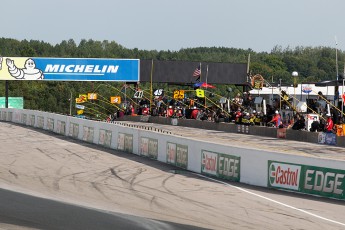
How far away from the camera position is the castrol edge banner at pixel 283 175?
1836 centimetres

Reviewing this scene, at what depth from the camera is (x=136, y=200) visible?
52.9 ft

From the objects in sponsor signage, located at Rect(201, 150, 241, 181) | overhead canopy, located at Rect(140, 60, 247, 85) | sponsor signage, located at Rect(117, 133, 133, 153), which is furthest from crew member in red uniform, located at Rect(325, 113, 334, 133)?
overhead canopy, located at Rect(140, 60, 247, 85)

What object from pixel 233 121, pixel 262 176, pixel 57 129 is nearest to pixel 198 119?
pixel 233 121

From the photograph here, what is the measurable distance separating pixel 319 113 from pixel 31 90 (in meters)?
118

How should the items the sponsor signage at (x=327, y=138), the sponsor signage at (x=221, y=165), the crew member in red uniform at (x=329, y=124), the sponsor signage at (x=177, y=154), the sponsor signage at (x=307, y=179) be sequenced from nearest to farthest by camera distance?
1. the sponsor signage at (x=307, y=179)
2. the sponsor signage at (x=221, y=165)
3. the sponsor signage at (x=177, y=154)
4. the crew member in red uniform at (x=329, y=124)
5. the sponsor signage at (x=327, y=138)

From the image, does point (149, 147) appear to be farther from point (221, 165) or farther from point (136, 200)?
point (136, 200)

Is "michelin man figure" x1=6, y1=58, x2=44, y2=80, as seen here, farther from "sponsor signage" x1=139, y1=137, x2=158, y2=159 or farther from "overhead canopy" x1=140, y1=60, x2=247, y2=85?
"sponsor signage" x1=139, y1=137, x2=158, y2=159

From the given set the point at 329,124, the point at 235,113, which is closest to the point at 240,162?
the point at 329,124

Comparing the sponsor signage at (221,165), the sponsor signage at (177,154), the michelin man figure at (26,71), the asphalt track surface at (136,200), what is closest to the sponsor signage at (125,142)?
the asphalt track surface at (136,200)

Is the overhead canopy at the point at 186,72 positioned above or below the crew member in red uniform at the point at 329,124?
above

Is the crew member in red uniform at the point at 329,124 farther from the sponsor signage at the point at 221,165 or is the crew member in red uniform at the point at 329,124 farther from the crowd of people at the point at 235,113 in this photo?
the sponsor signage at the point at 221,165

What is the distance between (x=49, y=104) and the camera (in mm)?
144750

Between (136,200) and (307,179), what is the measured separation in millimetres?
5045

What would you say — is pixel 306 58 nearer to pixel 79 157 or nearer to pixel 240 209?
pixel 79 157
